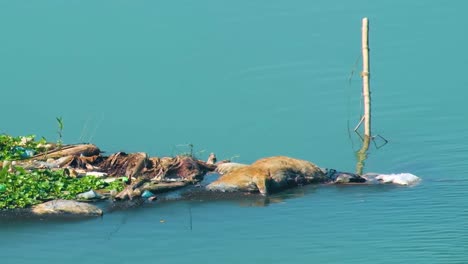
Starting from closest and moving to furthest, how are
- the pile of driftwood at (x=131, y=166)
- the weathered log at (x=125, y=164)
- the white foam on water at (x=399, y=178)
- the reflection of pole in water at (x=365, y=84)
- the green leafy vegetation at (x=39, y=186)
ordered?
1. the green leafy vegetation at (x=39, y=186)
2. the pile of driftwood at (x=131, y=166)
3. the weathered log at (x=125, y=164)
4. the white foam on water at (x=399, y=178)
5. the reflection of pole in water at (x=365, y=84)

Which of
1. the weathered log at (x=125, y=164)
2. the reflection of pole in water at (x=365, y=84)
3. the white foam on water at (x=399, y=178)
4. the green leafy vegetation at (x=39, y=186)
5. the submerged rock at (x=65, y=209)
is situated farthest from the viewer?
the reflection of pole in water at (x=365, y=84)

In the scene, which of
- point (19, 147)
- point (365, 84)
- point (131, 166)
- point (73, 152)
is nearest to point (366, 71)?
point (365, 84)

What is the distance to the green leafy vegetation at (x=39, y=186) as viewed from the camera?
12.8 m

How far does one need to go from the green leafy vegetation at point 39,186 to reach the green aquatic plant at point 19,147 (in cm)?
68

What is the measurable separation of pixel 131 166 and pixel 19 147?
155cm

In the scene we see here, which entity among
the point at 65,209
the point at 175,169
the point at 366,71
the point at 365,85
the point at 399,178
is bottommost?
the point at 65,209

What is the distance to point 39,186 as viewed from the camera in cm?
1299

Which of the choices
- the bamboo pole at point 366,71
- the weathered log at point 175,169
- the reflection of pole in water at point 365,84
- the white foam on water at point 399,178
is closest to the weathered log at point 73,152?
the weathered log at point 175,169

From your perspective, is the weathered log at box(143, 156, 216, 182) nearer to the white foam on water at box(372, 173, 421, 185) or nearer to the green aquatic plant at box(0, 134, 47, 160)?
the green aquatic plant at box(0, 134, 47, 160)

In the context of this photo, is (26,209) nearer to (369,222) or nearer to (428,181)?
(369,222)

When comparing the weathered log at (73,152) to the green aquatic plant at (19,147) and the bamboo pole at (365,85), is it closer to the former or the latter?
the green aquatic plant at (19,147)

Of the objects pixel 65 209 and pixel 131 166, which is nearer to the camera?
pixel 65 209

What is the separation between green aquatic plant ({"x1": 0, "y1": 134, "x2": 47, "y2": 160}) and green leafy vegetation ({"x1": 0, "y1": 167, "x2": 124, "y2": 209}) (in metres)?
0.68

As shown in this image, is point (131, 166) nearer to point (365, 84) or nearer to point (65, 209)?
point (65, 209)
